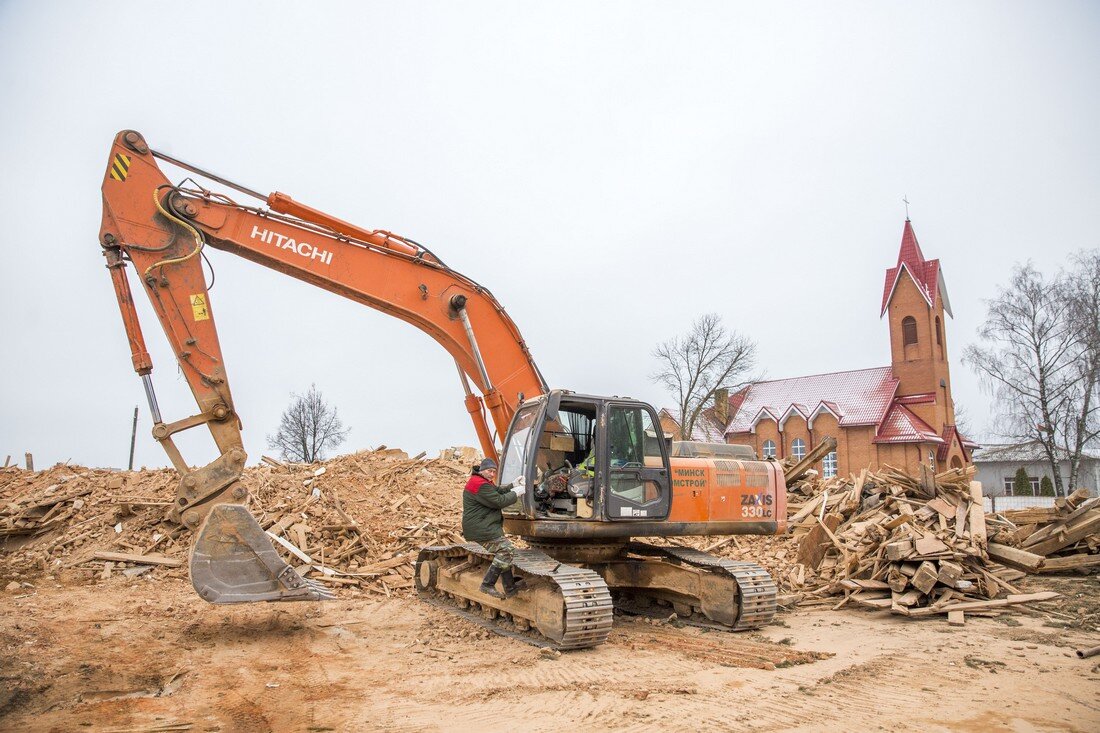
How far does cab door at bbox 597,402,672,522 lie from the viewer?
25.9ft

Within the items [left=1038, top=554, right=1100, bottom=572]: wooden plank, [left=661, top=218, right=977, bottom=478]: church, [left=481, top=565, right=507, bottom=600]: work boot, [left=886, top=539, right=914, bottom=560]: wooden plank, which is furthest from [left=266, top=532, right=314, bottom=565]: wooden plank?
[left=661, top=218, right=977, bottom=478]: church

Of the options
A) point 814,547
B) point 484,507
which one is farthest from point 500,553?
point 814,547

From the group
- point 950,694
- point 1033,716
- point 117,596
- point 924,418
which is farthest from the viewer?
point 924,418

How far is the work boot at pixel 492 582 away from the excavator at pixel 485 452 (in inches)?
8.6

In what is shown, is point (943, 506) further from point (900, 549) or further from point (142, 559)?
point (142, 559)

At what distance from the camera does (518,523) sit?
320 inches

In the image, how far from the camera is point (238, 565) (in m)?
7.16

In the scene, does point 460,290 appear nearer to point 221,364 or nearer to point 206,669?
point 221,364

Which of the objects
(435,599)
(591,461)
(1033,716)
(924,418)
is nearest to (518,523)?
(591,461)

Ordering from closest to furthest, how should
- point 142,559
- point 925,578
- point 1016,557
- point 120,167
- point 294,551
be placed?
point 120,167 < point 925,578 < point 1016,557 < point 142,559 < point 294,551

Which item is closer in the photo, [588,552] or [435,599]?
[588,552]

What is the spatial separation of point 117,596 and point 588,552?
6.20 m

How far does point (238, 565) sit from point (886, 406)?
3658 cm

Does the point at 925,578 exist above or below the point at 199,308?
below
